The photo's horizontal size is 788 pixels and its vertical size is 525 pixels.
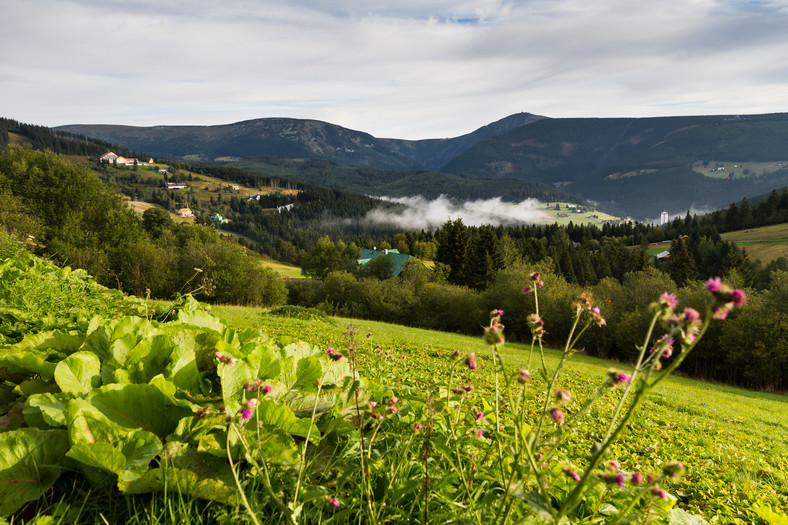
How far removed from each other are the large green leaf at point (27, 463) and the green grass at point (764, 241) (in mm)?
128533

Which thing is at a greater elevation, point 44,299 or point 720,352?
point 44,299

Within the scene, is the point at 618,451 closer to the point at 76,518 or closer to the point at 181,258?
the point at 76,518

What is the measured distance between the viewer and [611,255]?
363 ft

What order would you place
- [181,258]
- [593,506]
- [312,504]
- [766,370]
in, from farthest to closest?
[181,258] < [766,370] < [593,506] < [312,504]

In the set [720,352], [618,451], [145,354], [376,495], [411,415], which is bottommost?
[720,352]

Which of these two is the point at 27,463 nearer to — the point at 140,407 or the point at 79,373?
the point at 140,407

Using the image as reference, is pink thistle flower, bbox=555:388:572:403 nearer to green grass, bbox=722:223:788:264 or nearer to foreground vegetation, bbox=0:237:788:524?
foreground vegetation, bbox=0:237:788:524

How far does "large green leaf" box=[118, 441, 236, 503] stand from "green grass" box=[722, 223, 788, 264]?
12789 centimetres

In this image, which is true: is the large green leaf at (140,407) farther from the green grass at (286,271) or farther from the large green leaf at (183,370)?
the green grass at (286,271)

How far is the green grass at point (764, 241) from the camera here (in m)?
99.1

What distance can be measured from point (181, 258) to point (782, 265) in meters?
115

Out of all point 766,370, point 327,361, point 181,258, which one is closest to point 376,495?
point 327,361

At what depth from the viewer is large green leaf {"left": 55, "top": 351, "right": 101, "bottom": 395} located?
2.73 meters

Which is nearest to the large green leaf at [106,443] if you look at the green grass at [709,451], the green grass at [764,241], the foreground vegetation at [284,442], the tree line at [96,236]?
the foreground vegetation at [284,442]
